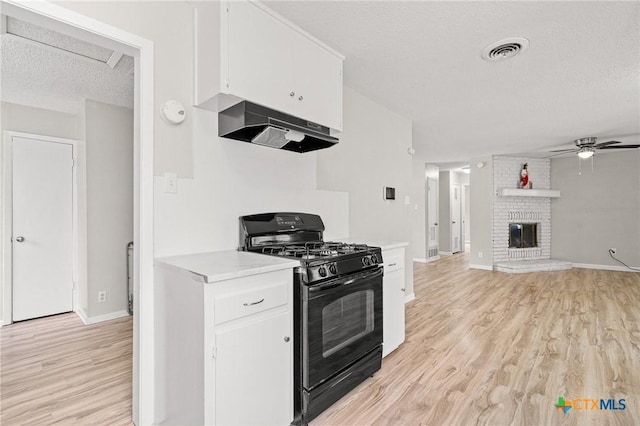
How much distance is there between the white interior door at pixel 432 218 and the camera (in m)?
7.84

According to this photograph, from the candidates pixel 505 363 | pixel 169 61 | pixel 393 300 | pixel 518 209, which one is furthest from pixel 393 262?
pixel 518 209

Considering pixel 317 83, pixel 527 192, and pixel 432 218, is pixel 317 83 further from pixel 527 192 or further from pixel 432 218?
pixel 432 218

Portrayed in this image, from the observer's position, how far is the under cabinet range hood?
1.87m

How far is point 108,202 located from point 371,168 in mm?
2930

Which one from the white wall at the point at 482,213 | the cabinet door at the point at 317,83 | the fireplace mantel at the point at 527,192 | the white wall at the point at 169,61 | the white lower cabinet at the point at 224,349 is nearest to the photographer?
the white lower cabinet at the point at 224,349

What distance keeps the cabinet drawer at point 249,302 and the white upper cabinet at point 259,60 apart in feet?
3.44

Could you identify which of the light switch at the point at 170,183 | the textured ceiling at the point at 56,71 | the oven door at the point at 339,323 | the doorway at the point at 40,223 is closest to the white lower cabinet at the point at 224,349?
the oven door at the point at 339,323

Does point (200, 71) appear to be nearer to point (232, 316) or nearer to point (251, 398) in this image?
point (232, 316)

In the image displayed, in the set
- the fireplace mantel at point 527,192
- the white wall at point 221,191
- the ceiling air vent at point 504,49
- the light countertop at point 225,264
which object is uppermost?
the ceiling air vent at point 504,49

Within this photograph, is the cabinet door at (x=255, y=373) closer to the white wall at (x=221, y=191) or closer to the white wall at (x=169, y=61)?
the white wall at (x=221, y=191)

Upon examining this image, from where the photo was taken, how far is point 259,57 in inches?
73.6

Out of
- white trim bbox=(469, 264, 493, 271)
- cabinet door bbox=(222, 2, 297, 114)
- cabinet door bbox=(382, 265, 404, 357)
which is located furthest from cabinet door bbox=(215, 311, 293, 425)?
white trim bbox=(469, 264, 493, 271)

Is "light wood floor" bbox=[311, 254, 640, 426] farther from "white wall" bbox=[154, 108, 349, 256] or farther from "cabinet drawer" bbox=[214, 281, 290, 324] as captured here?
"white wall" bbox=[154, 108, 349, 256]

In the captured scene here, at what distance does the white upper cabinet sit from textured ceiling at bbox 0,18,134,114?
123cm
